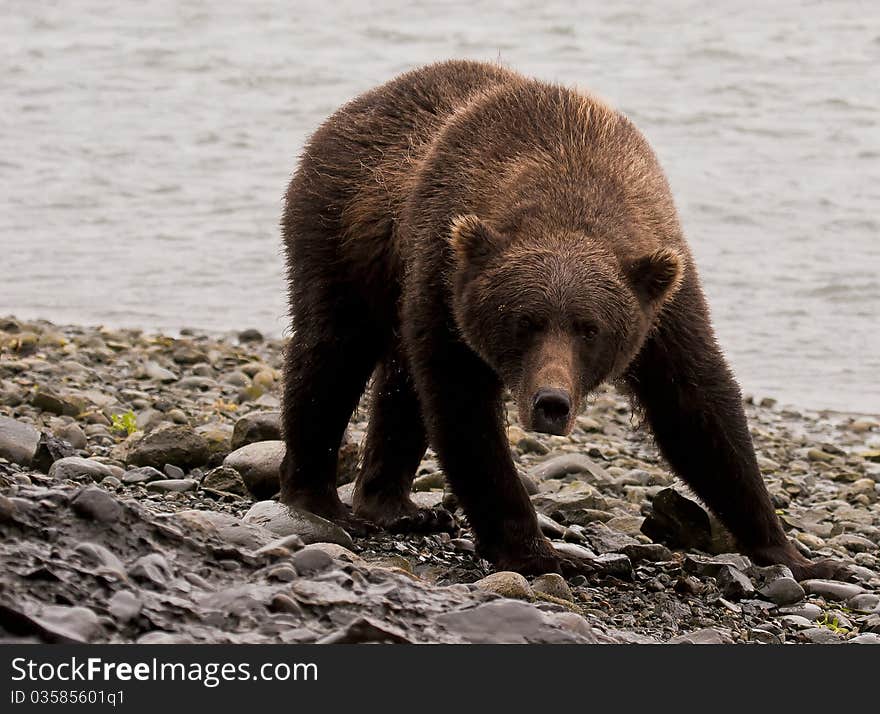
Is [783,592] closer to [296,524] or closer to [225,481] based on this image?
[296,524]

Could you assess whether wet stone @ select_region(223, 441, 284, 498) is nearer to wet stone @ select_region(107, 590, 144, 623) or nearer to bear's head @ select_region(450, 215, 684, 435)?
bear's head @ select_region(450, 215, 684, 435)

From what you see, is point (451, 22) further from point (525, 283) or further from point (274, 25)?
point (525, 283)

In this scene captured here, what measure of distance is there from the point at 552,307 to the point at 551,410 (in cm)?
44

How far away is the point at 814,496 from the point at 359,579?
504cm

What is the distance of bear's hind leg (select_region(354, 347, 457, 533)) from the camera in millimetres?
8141

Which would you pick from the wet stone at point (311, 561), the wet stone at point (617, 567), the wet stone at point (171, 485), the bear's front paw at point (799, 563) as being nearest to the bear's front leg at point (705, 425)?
the bear's front paw at point (799, 563)

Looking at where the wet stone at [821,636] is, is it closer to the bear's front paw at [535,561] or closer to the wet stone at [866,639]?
the wet stone at [866,639]

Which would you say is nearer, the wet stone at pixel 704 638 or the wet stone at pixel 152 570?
the wet stone at pixel 152 570

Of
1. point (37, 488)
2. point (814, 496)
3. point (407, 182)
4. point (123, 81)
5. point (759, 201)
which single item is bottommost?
point (37, 488)

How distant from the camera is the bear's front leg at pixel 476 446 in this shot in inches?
280

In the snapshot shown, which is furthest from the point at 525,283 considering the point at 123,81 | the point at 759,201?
the point at 123,81

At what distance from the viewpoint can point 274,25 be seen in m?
28.2

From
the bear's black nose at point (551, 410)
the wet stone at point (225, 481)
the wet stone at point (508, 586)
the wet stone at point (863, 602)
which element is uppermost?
the wet stone at point (225, 481)

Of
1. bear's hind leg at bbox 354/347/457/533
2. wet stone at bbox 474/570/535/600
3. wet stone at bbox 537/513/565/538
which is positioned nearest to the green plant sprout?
bear's hind leg at bbox 354/347/457/533
